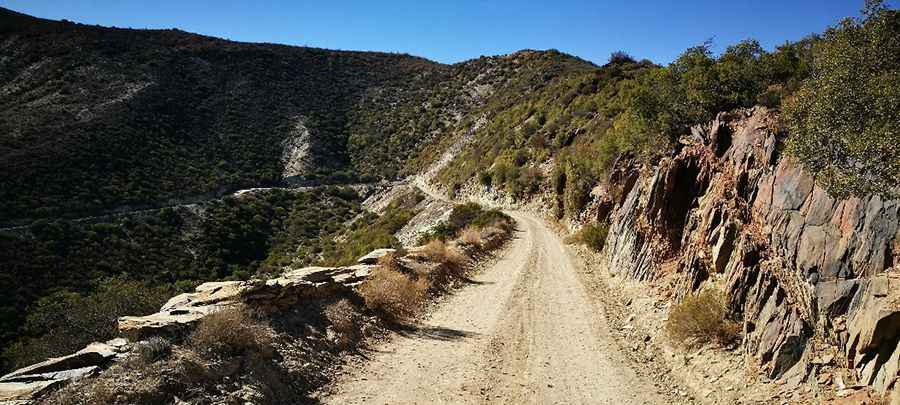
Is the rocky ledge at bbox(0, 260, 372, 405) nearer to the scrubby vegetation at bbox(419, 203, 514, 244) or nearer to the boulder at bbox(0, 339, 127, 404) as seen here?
the boulder at bbox(0, 339, 127, 404)

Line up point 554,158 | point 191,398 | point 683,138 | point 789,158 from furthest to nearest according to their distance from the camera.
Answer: point 554,158
point 683,138
point 789,158
point 191,398

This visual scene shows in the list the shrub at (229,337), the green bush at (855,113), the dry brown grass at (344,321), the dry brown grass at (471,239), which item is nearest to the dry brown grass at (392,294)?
the dry brown grass at (344,321)

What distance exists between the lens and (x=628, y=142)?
22.3 metres

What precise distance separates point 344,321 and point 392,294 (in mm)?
2545

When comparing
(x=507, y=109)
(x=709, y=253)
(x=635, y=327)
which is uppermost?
(x=507, y=109)

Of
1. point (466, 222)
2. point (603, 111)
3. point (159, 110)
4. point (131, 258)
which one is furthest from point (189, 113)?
point (603, 111)

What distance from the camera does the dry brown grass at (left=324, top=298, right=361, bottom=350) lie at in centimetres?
1191

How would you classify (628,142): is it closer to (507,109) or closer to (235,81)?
(507,109)

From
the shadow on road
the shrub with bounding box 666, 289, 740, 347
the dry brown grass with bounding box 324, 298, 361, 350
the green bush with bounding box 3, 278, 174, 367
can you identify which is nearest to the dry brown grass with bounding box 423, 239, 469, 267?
the shadow on road

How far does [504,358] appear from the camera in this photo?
1144 cm

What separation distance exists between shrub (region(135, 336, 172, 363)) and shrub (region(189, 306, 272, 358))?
1.49 ft

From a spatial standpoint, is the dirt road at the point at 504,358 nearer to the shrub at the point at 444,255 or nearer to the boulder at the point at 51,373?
the shrub at the point at 444,255

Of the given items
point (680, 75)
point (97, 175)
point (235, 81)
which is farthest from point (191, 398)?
point (235, 81)

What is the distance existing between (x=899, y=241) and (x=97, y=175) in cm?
5126
